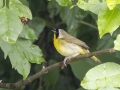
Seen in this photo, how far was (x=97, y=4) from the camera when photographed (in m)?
1.62

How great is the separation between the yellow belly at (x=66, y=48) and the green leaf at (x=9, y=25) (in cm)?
168

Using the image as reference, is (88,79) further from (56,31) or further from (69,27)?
(56,31)

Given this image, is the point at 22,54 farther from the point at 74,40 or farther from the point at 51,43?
the point at 51,43

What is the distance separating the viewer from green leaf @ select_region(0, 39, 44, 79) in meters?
1.99

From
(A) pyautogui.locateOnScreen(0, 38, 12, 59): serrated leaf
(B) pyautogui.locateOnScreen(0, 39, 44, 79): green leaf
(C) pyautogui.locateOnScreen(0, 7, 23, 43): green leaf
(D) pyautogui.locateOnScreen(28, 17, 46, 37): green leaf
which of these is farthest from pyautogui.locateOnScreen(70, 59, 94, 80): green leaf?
(C) pyautogui.locateOnScreen(0, 7, 23, 43): green leaf

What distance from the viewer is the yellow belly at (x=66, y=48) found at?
332 centimetres

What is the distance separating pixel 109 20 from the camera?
4.89ft

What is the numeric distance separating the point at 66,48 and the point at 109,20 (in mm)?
1947

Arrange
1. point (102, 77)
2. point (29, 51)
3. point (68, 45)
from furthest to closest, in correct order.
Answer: point (68, 45) < point (29, 51) < point (102, 77)

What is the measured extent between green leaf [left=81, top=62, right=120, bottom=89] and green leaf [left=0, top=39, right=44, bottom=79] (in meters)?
0.75

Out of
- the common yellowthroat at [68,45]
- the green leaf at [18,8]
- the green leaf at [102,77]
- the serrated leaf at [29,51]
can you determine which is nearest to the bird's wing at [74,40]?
the common yellowthroat at [68,45]

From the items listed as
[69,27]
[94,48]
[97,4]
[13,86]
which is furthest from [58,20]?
[97,4]

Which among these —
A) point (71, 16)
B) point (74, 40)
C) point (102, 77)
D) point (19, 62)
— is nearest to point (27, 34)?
point (19, 62)

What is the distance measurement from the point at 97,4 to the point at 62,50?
5.79ft
